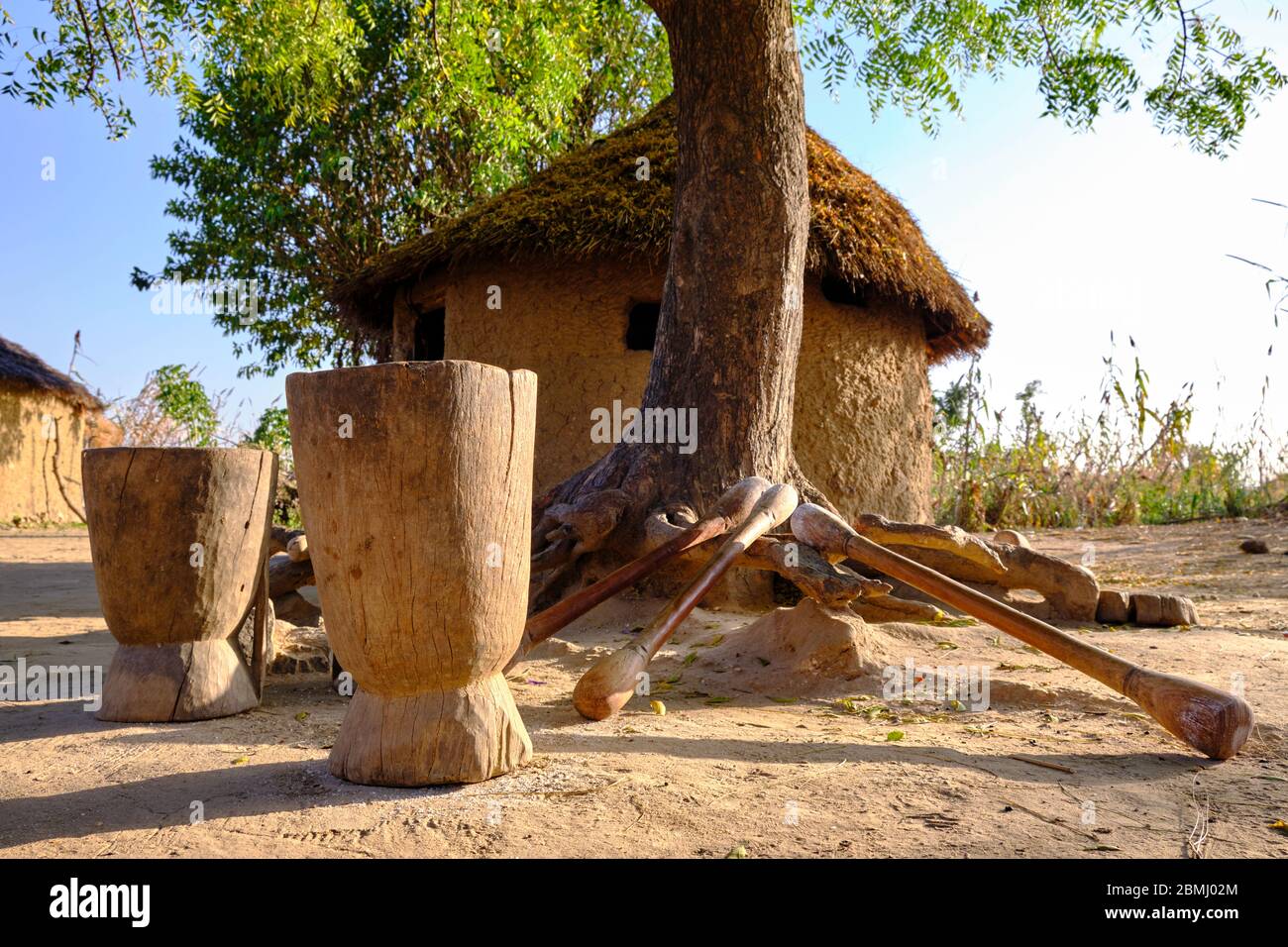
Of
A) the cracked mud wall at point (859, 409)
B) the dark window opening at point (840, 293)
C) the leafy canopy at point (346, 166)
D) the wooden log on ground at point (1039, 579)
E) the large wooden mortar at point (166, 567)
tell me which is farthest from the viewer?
the leafy canopy at point (346, 166)

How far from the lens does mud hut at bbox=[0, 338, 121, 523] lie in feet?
38.6

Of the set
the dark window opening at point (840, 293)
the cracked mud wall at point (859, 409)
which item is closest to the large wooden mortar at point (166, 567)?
the cracked mud wall at point (859, 409)

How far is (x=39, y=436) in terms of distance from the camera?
12320 mm

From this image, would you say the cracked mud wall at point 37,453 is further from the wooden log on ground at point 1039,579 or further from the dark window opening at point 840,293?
the wooden log on ground at point 1039,579

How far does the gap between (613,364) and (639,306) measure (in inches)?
26.4

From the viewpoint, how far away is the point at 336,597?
7.13 ft

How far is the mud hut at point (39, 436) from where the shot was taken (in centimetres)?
1177

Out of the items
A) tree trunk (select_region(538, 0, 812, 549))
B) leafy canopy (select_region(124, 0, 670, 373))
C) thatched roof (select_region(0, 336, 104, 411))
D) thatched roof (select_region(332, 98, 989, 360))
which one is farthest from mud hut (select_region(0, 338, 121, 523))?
tree trunk (select_region(538, 0, 812, 549))

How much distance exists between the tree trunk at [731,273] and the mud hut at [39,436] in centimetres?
1061

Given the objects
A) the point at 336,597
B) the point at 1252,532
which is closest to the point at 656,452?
the point at 336,597

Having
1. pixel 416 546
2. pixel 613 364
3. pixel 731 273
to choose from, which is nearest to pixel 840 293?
pixel 613 364

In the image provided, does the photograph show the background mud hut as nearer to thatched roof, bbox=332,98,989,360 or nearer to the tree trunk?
thatched roof, bbox=332,98,989,360

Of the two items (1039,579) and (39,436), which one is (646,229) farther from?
(39,436)

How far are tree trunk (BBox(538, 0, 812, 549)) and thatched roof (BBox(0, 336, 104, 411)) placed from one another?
10630mm
